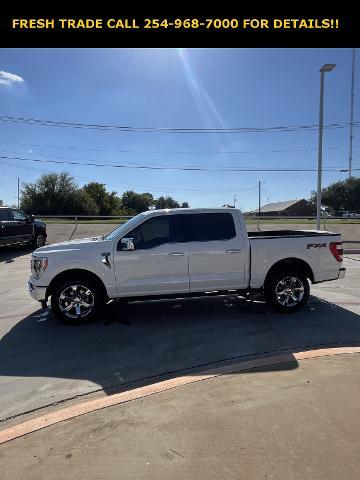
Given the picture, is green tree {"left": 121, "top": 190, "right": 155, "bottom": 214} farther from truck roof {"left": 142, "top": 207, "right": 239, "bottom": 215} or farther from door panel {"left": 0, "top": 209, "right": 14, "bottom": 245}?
truck roof {"left": 142, "top": 207, "right": 239, "bottom": 215}

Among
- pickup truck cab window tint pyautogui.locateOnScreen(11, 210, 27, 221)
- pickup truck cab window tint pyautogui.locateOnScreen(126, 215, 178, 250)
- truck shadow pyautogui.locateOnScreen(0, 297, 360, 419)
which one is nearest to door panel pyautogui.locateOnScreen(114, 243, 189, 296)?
pickup truck cab window tint pyautogui.locateOnScreen(126, 215, 178, 250)

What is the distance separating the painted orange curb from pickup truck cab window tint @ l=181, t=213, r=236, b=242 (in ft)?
7.91

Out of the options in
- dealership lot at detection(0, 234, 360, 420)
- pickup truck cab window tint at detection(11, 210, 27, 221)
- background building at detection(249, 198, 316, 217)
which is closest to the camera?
dealership lot at detection(0, 234, 360, 420)

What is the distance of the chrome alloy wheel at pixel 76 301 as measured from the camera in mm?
6168

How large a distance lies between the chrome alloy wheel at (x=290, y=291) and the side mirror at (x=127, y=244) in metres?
2.59

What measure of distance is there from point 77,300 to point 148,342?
1556mm

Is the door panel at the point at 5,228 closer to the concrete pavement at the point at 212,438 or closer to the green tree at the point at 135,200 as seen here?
the concrete pavement at the point at 212,438

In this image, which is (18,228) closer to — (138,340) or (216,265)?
(216,265)

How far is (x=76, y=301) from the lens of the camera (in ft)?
20.4

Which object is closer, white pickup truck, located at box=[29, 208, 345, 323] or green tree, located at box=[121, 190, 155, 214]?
white pickup truck, located at box=[29, 208, 345, 323]

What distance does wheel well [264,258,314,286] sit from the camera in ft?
22.1

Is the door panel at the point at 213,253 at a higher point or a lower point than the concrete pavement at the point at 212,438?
higher

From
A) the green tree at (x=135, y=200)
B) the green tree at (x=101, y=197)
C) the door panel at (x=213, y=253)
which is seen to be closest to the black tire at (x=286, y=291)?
the door panel at (x=213, y=253)
